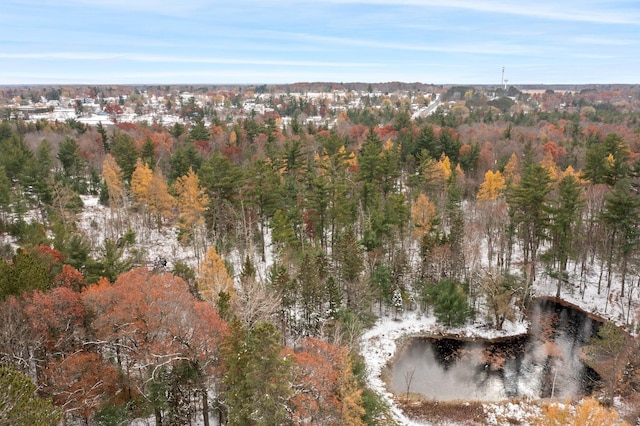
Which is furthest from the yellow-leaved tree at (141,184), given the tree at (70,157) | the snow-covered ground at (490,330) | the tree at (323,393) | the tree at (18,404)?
the tree at (18,404)

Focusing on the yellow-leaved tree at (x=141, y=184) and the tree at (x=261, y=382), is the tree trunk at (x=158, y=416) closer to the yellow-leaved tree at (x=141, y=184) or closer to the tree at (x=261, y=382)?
the tree at (x=261, y=382)

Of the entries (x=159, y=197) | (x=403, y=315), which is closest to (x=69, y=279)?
(x=159, y=197)

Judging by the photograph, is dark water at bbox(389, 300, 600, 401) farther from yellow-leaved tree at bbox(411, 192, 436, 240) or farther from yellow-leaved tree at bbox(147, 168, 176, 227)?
yellow-leaved tree at bbox(147, 168, 176, 227)

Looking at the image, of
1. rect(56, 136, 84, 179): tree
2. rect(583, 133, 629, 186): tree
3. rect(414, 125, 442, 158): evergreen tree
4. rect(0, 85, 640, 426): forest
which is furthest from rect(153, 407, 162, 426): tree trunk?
rect(414, 125, 442, 158): evergreen tree

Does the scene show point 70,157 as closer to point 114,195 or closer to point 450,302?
point 114,195

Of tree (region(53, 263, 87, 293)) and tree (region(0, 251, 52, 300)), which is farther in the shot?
tree (region(53, 263, 87, 293))

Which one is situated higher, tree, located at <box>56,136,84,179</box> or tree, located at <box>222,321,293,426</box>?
tree, located at <box>56,136,84,179</box>
